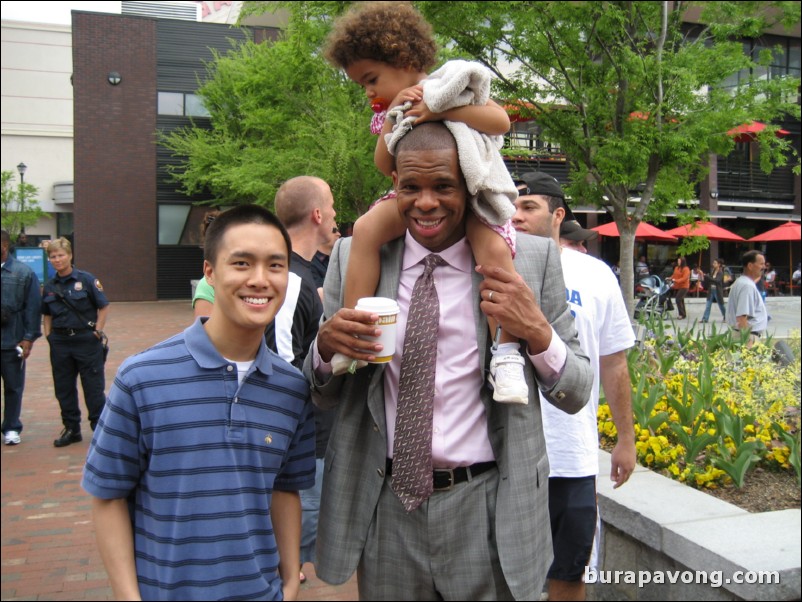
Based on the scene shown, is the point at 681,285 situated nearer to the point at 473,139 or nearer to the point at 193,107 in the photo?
the point at 473,139

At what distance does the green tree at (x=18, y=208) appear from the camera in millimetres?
37781

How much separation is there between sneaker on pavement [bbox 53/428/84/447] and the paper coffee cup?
659cm

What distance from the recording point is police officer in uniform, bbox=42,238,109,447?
7.50 meters

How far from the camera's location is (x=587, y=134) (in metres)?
8.97

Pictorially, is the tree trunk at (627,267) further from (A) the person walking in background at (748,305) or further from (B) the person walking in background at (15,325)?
(B) the person walking in background at (15,325)

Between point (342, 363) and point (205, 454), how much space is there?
1.42 ft

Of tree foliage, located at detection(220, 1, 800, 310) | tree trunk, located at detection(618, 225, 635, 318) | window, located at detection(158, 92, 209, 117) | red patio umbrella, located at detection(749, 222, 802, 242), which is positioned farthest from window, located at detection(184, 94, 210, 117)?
tree trunk, located at detection(618, 225, 635, 318)

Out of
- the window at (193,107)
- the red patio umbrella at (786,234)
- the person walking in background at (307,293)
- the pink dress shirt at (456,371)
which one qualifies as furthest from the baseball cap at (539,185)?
the window at (193,107)

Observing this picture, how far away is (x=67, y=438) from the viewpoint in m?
7.49

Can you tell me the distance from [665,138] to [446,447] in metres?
7.30

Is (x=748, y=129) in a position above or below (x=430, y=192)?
above

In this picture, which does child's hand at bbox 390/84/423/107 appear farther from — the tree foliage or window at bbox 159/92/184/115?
window at bbox 159/92/184/115

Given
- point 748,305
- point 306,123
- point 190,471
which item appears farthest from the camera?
point 306,123

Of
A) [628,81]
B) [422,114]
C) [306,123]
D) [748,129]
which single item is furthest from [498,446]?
[306,123]
